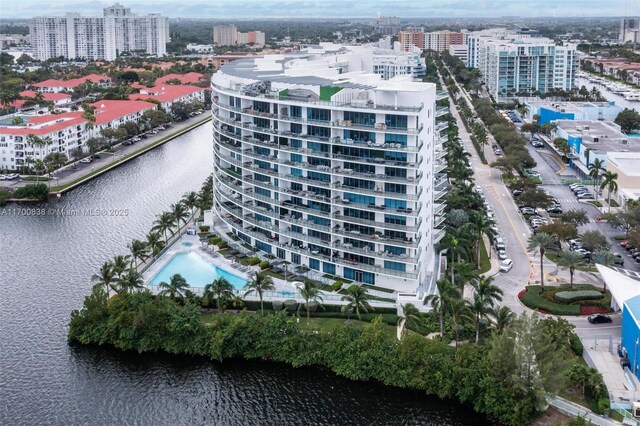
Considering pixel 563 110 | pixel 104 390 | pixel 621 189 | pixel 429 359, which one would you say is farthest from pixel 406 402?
pixel 563 110

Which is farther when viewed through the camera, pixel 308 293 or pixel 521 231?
pixel 521 231

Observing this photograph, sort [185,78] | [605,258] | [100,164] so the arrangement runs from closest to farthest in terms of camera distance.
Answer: [605,258]
[100,164]
[185,78]

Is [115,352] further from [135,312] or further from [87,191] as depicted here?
[87,191]

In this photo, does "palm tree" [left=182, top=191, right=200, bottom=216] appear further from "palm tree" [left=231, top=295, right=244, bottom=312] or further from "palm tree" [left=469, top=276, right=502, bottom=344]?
"palm tree" [left=469, top=276, right=502, bottom=344]

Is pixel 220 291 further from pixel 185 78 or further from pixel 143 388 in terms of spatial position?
pixel 185 78

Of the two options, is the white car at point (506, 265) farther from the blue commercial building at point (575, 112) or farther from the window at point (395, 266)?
the blue commercial building at point (575, 112)

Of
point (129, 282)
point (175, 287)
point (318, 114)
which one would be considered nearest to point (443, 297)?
point (318, 114)
